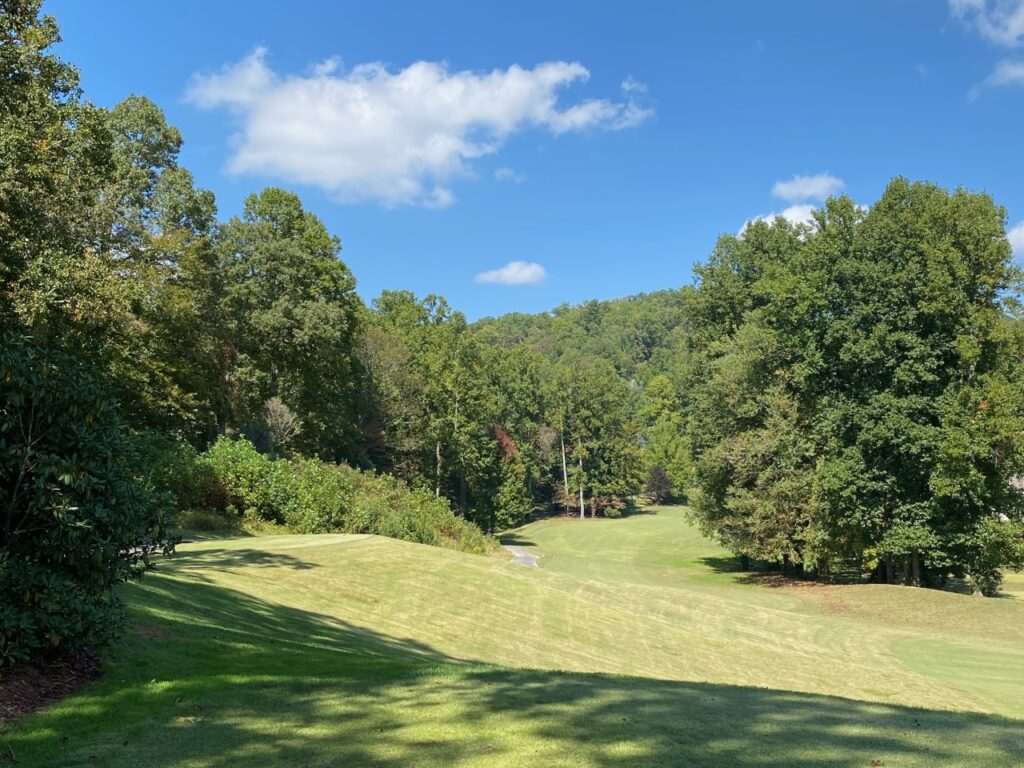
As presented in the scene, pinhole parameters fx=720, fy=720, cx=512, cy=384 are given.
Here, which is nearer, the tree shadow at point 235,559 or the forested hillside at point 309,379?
the forested hillside at point 309,379

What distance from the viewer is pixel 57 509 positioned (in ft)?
20.1

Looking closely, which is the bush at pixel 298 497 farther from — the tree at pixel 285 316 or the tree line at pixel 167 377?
the tree at pixel 285 316

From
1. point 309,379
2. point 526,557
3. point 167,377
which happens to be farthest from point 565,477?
point 167,377

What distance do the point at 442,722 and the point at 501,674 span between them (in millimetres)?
2229

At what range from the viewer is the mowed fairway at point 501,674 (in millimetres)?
4938

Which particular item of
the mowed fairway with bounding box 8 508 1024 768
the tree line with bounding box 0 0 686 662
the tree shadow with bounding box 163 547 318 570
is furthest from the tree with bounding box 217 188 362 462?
the tree shadow with bounding box 163 547 318 570

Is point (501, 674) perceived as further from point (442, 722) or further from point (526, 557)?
point (526, 557)

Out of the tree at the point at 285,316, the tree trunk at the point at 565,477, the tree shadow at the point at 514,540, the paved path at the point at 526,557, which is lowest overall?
the tree shadow at the point at 514,540

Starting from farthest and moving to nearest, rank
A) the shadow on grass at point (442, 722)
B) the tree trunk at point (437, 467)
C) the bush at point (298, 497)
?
the tree trunk at point (437, 467), the bush at point (298, 497), the shadow on grass at point (442, 722)

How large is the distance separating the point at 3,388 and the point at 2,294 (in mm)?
9550

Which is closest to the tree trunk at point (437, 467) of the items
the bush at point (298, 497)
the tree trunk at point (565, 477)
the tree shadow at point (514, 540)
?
the tree shadow at point (514, 540)

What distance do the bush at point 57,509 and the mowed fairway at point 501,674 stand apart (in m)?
0.69

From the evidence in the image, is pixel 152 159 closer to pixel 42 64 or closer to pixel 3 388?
pixel 42 64

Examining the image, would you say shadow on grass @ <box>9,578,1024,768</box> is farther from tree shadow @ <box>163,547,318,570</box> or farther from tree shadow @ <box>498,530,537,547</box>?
tree shadow @ <box>498,530,537,547</box>
